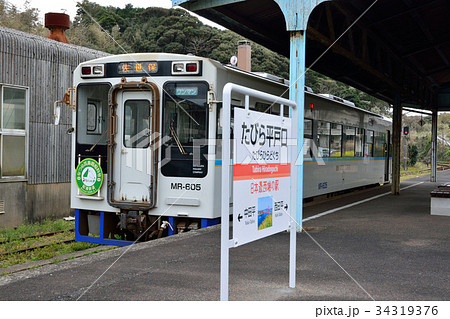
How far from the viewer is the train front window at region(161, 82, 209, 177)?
786cm

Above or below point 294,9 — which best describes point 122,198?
below

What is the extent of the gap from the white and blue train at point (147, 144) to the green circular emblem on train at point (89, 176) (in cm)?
2

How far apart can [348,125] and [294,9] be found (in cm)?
728

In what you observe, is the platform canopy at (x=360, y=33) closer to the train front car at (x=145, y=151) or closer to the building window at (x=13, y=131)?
the train front car at (x=145, y=151)

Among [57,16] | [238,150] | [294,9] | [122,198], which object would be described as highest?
[57,16]

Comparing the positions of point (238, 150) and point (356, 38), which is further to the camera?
point (356, 38)

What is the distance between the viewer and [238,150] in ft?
12.7

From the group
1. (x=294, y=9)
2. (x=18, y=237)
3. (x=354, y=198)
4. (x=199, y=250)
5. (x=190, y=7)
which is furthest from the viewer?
(x=354, y=198)

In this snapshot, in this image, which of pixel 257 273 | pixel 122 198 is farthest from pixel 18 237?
pixel 257 273

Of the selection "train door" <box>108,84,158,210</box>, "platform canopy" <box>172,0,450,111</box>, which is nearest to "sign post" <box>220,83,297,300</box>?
"train door" <box>108,84,158,210</box>

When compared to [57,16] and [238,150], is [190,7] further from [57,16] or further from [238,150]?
[57,16]

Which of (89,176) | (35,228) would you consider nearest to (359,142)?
(35,228)

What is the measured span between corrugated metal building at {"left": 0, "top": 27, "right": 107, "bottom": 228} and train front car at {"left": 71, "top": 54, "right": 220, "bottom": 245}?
4.01 m

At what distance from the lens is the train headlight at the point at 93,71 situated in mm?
8391
